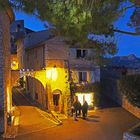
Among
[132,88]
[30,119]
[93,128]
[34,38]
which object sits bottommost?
[93,128]

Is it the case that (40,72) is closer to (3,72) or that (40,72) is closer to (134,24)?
(3,72)

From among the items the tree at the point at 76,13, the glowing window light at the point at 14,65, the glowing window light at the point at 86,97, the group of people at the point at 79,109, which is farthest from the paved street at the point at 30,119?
the glowing window light at the point at 14,65

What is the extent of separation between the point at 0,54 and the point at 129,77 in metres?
8.85

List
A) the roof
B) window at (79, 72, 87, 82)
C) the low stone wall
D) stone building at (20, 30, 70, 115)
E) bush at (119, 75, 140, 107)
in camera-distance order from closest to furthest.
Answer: bush at (119, 75, 140, 107)
the low stone wall
stone building at (20, 30, 70, 115)
window at (79, 72, 87, 82)
the roof

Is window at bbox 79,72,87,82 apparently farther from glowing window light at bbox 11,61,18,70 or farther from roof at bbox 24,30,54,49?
glowing window light at bbox 11,61,18,70

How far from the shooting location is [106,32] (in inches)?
563

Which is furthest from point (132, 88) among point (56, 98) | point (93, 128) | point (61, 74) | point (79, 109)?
point (56, 98)

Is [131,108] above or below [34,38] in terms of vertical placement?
below

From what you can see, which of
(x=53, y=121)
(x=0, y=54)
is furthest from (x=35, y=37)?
(x=0, y=54)

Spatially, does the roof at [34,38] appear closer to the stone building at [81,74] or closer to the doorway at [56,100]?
the stone building at [81,74]

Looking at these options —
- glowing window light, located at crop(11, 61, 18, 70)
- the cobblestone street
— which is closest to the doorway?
the cobblestone street

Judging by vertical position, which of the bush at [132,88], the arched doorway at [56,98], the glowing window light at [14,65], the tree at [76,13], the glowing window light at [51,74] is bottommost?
the arched doorway at [56,98]

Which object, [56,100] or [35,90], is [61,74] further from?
[35,90]

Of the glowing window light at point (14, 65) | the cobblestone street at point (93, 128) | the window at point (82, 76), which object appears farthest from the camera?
the glowing window light at point (14, 65)
